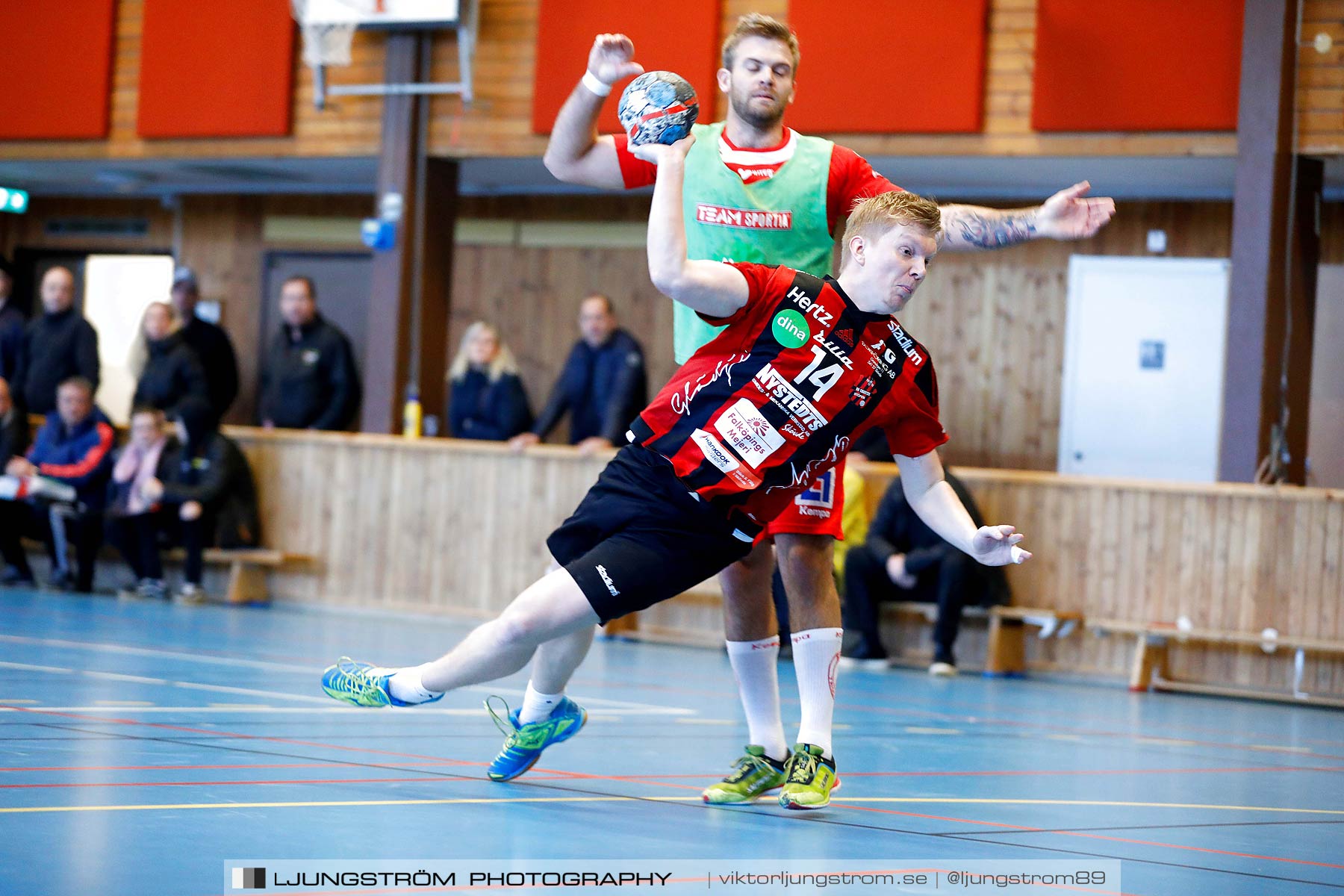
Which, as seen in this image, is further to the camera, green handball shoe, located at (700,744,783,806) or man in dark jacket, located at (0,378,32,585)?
man in dark jacket, located at (0,378,32,585)

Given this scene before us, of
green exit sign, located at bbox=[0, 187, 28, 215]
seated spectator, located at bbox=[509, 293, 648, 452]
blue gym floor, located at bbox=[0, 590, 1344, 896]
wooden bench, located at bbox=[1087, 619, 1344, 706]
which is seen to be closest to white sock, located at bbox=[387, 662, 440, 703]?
blue gym floor, located at bbox=[0, 590, 1344, 896]

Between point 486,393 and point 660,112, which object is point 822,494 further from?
point 486,393

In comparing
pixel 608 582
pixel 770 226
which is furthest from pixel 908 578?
pixel 608 582

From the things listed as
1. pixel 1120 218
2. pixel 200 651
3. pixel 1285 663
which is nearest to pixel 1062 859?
pixel 200 651

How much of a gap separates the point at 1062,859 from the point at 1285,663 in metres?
6.44

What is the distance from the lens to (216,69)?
510 inches

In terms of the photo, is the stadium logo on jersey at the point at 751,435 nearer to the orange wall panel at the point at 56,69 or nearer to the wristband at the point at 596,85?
the wristband at the point at 596,85

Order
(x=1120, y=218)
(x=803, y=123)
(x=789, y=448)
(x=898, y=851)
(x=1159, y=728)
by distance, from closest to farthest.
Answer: (x=898, y=851)
(x=789, y=448)
(x=1159, y=728)
(x=803, y=123)
(x=1120, y=218)

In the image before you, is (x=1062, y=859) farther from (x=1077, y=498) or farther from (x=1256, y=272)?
(x=1256, y=272)

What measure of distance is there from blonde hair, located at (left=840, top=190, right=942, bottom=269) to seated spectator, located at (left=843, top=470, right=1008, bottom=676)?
5732 millimetres

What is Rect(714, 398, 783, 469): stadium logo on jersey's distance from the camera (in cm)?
390

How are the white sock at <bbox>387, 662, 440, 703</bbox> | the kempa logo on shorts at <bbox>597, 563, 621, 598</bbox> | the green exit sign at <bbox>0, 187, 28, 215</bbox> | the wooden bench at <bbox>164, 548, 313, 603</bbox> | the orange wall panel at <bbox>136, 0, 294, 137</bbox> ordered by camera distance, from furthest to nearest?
the green exit sign at <bbox>0, 187, 28, 215</bbox> → the orange wall panel at <bbox>136, 0, 294, 137</bbox> → the wooden bench at <bbox>164, 548, 313, 603</bbox> → the white sock at <bbox>387, 662, 440, 703</bbox> → the kempa logo on shorts at <bbox>597, 563, 621, 598</bbox>

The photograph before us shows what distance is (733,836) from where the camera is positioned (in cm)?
374

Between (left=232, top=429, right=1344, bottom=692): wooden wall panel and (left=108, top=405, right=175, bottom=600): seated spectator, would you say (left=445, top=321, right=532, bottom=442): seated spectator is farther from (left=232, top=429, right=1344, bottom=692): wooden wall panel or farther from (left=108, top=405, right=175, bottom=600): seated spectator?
(left=108, top=405, right=175, bottom=600): seated spectator
